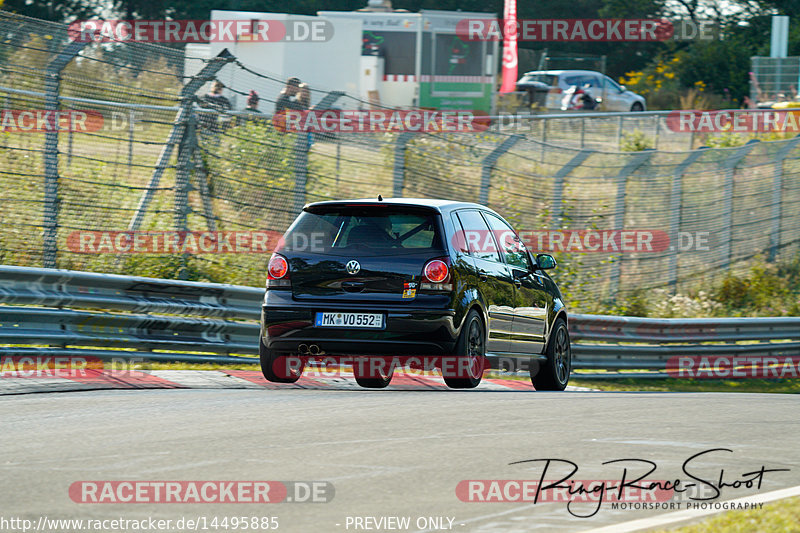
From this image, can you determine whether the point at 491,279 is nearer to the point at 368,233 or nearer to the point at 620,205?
the point at 368,233

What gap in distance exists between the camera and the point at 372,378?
1138cm

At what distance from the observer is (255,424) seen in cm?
819

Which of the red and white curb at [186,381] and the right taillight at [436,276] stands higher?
the right taillight at [436,276]

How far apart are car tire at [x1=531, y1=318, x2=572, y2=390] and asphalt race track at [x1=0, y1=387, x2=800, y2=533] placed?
5.26 ft

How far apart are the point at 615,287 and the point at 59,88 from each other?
32.1 ft

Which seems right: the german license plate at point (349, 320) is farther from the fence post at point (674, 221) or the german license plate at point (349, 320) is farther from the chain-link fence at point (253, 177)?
the fence post at point (674, 221)

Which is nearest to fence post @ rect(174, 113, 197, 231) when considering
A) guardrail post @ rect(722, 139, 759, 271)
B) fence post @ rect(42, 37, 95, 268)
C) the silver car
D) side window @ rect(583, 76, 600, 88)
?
fence post @ rect(42, 37, 95, 268)

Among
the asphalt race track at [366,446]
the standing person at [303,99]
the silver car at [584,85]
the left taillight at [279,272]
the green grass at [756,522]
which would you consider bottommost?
the asphalt race track at [366,446]

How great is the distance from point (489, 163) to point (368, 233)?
7173 mm

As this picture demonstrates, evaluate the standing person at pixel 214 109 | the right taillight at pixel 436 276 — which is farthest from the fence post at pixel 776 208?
the right taillight at pixel 436 276

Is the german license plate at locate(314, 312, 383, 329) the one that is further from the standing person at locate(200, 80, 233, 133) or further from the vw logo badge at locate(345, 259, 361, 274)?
the standing person at locate(200, 80, 233, 133)

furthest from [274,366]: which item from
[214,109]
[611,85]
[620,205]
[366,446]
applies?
[611,85]

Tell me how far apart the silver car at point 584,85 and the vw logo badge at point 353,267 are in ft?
109

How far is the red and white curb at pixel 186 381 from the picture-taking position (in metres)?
9.88
